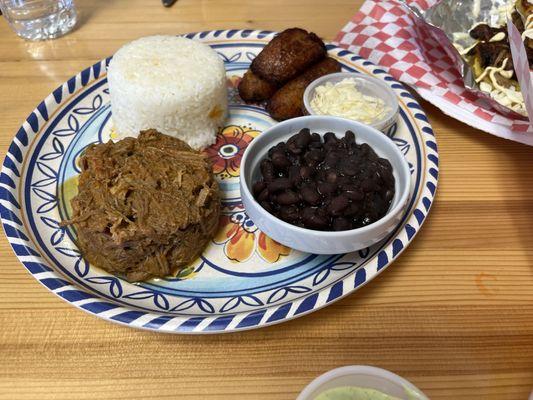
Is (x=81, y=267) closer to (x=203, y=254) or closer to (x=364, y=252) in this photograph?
(x=203, y=254)

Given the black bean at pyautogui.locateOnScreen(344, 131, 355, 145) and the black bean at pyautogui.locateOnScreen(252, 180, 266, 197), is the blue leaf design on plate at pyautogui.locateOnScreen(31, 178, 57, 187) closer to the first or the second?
the black bean at pyautogui.locateOnScreen(252, 180, 266, 197)

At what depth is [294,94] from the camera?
266 cm

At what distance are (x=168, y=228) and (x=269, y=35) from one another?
1.85 m

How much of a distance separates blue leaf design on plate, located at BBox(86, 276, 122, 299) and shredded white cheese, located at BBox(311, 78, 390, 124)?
1320 mm

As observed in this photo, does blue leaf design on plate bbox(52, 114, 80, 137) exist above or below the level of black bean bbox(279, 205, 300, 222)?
below

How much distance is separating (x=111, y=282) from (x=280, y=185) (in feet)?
2.59

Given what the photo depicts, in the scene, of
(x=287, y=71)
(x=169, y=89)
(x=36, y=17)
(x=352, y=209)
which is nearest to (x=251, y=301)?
(x=352, y=209)

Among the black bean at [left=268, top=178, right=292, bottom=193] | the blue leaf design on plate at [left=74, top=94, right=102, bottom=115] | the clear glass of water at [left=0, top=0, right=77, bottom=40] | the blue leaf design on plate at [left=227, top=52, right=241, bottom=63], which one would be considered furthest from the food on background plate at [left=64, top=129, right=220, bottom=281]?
the clear glass of water at [left=0, top=0, right=77, bottom=40]

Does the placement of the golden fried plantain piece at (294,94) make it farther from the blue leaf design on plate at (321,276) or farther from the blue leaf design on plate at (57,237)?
the blue leaf design on plate at (57,237)

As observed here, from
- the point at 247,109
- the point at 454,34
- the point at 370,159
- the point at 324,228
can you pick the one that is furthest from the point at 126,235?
the point at 454,34

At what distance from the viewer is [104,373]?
1.65 metres

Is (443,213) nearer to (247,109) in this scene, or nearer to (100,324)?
(247,109)

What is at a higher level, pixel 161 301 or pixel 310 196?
pixel 310 196

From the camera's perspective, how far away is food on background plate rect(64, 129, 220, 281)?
71.2 inches
